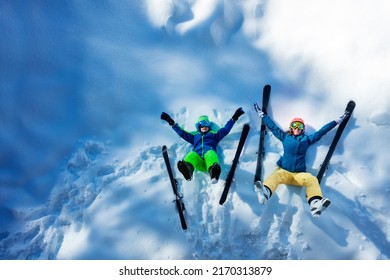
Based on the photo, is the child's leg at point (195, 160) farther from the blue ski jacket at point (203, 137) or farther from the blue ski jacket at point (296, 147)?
the blue ski jacket at point (296, 147)

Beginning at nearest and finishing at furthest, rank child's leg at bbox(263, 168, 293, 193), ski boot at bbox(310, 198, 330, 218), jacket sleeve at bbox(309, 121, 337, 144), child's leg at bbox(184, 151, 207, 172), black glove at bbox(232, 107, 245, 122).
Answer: ski boot at bbox(310, 198, 330, 218) < child's leg at bbox(263, 168, 293, 193) < child's leg at bbox(184, 151, 207, 172) < jacket sleeve at bbox(309, 121, 337, 144) < black glove at bbox(232, 107, 245, 122)

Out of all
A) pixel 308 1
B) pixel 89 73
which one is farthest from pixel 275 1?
pixel 89 73

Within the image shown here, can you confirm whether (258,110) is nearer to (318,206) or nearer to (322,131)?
(322,131)

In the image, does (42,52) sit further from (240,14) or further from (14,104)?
(240,14)

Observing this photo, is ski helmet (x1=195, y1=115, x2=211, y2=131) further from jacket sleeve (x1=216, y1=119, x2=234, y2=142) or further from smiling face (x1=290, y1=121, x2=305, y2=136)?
smiling face (x1=290, y1=121, x2=305, y2=136)

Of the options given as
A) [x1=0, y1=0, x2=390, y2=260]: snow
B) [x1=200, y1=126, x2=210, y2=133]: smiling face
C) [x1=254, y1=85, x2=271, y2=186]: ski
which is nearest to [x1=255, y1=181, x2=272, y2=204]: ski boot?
[x1=254, y1=85, x2=271, y2=186]: ski

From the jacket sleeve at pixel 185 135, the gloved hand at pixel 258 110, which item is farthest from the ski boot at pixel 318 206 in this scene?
the jacket sleeve at pixel 185 135
